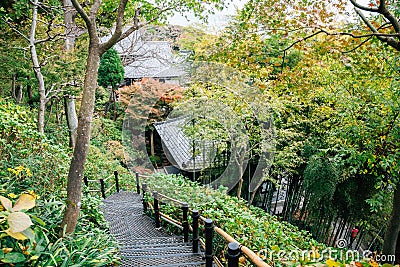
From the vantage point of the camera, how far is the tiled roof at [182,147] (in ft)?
28.7

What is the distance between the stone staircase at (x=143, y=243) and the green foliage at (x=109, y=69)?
29.8 feet

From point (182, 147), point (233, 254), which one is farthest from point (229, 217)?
point (182, 147)

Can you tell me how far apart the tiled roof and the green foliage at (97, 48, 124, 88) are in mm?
3995

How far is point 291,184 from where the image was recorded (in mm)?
10094

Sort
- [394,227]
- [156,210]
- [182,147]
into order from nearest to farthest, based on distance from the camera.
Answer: [156,210]
[394,227]
[182,147]

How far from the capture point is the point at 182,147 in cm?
1041

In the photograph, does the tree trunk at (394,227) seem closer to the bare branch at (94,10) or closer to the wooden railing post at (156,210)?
the wooden railing post at (156,210)

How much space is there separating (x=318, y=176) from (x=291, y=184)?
10.1ft

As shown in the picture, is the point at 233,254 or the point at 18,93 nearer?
the point at 233,254

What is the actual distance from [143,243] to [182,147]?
6794 millimetres

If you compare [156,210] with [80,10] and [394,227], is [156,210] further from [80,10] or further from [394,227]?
[394,227]

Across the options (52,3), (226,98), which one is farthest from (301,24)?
(52,3)

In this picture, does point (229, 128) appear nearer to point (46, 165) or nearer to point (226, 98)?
point (226, 98)

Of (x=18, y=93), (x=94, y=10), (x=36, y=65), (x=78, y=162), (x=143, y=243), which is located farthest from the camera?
(x=18, y=93)
